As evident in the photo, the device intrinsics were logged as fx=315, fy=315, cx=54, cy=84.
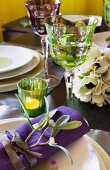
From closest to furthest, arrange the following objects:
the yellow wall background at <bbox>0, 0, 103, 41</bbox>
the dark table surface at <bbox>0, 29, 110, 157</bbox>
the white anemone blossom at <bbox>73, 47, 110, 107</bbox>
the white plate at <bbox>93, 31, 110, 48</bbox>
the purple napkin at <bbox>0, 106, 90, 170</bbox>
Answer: the purple napkin at <bbox>0, 106, 90, 170</bbox>, the dark table surface at <bbox>0, 29, 110, 157</bbox>, the white anemone blossom at <bbox>73, 47, 110, 107</bbox>, the white plate at <bbox>93, 31, 110, 48</bbox>, the yellow wall background at <bbox>0, 0, 103, 41</bbox>

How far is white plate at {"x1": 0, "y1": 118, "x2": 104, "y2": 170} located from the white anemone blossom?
20 cm

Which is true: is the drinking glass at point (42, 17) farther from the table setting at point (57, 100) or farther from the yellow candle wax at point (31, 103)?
the yellow candle wax at point (31, 103)

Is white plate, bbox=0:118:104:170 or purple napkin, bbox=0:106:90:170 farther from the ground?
purple napkin, bbox=0:106:90:170

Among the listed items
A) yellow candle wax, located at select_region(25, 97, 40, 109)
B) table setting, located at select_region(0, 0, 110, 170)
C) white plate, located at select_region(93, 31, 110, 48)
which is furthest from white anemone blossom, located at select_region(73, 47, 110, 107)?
white plate, located at select_region(93, 31, 110, 48)

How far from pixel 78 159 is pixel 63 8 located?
2.29 metres

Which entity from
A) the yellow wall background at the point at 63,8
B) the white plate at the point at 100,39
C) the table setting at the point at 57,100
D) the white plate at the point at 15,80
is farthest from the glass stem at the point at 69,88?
the yellow wall background at the point at 63,8

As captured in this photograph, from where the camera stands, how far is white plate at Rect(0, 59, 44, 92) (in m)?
0.80

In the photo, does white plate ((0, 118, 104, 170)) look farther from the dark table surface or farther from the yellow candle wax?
the yellow candle wax

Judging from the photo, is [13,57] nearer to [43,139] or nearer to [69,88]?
[69,88]

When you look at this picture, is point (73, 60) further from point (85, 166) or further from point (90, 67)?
point (85, 166)

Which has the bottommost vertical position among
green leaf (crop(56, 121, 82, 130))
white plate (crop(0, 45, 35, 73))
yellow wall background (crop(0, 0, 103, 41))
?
yellow wall background (crop(0, 0, 103, 41))

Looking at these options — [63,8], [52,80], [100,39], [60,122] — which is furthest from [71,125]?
[63,8]

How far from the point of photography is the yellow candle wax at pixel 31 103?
2.30 feet

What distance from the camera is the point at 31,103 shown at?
0.71 metres
